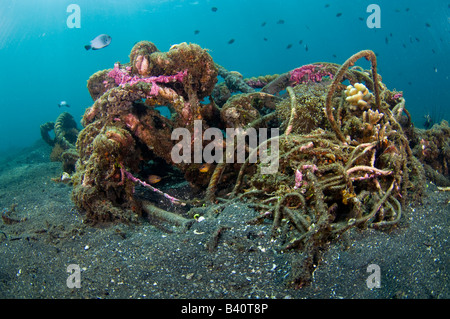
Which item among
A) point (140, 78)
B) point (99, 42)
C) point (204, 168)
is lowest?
point (204, 168)

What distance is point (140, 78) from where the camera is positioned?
4547mm

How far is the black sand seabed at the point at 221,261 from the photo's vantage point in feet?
7.50

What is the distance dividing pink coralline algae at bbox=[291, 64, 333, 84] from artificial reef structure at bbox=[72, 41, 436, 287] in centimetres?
4

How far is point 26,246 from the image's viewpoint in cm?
341

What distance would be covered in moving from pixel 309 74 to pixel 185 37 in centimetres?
12684

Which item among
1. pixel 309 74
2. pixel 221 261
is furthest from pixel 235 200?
pixel 309 74

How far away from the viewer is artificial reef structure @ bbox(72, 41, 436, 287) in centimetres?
287

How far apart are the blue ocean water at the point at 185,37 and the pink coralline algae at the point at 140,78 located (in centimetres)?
7470

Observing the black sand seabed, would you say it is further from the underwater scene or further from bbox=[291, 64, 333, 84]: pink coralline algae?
bbox=[291, 64, 333, 84]: pink coralline algae

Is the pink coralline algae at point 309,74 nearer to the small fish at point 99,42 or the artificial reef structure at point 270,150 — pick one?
the artificial reef structure at point 270,150

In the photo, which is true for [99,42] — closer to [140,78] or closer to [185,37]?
[140,78]

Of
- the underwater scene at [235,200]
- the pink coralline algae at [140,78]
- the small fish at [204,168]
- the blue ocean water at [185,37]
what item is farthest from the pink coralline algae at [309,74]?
the blue ocean water at [185,37]

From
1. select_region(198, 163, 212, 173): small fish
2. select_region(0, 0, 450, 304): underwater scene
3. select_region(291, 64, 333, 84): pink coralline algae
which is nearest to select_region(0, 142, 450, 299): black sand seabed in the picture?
select_region(0, 0, 450, 304): underwater scene

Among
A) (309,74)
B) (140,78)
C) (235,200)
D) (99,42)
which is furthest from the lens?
(99,42)
